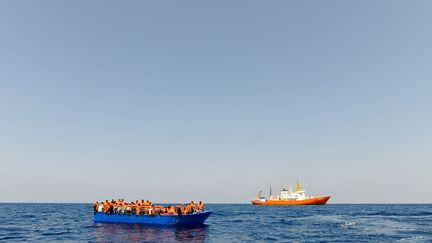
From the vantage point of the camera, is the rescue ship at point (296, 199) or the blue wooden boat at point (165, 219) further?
the rescue ship at point (296, 199)

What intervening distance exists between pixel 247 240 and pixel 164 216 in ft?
40.5

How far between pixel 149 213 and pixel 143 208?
1.55 metres

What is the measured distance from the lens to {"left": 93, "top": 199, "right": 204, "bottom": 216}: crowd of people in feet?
138

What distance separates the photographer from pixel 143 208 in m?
43.4

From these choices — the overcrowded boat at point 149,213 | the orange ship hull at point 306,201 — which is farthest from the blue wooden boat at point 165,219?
the orange ship hull at point 306,201

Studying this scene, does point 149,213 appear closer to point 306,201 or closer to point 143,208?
point 143,208

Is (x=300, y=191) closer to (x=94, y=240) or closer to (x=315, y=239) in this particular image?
(x=315, y=239)

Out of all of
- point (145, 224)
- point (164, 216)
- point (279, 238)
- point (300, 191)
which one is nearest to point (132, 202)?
point (145, 224)

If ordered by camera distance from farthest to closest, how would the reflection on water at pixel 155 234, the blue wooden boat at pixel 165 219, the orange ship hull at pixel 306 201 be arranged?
the orange ship hull at pixel 306 201
the blue wooden boat at pixel 165 219
the reflection on water at pixel 155 234

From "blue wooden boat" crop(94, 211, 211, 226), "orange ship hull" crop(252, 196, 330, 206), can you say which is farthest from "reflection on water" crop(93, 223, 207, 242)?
"orange ship hull" crop(252, 196, 330, 206)

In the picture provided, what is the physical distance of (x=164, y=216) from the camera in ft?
133

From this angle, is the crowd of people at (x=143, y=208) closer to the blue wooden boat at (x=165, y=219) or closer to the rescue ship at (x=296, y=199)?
the blue wooden boat at (x=165, y=219)

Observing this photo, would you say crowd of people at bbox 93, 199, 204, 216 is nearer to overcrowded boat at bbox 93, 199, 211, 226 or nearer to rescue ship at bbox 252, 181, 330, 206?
overcrowded boat at bbox 93, 199, 211, 226

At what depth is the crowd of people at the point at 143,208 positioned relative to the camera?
42.0 meters
